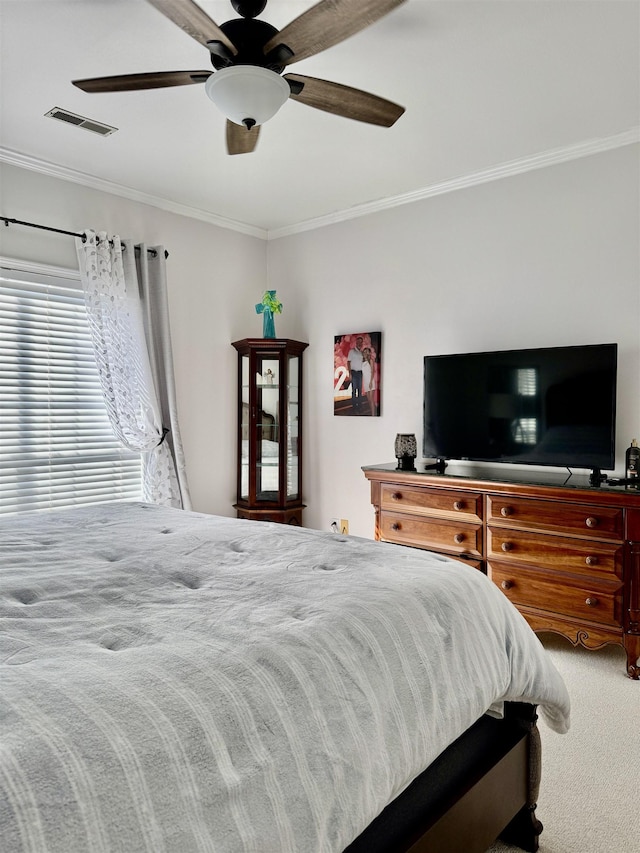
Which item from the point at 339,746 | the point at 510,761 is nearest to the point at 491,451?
the point at 510,761

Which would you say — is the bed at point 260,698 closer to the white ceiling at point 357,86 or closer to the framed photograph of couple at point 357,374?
the white ceiling at point 357,86

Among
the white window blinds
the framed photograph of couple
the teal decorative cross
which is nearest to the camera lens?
the white window blinds

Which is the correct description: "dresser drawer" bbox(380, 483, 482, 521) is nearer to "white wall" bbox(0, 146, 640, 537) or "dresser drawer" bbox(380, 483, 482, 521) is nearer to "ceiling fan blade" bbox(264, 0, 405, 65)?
"white wall" bbox(0, 146, 640, 537)

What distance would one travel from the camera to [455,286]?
402cm

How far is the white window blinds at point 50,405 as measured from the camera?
141 inches

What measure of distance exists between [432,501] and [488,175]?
207 cm

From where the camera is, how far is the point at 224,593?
55.1 inches

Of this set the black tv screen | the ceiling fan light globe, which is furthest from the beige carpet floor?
the ceiling fan light globe

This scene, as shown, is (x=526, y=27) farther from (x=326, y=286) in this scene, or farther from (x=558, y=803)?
(x=558, y=803)

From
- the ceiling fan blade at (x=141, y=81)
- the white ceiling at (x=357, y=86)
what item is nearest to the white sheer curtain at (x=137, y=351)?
the white ceiling at (x=357, y=86)

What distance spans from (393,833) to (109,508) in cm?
175

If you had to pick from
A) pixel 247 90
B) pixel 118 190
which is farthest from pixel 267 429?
pixel 247 90

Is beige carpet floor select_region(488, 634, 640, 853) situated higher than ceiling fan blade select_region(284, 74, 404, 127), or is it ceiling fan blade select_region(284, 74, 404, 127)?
ceiling fan blade select_region(284, 74, 404, 127)

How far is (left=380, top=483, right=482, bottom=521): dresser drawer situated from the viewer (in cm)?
339
